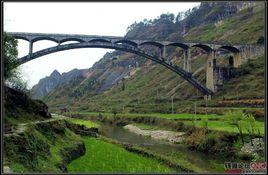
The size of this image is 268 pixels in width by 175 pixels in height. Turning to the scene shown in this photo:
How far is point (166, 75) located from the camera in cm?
10756

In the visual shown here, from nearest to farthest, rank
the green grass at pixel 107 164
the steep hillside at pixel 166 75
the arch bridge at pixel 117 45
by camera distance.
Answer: the green grass at pixel 107 164 < the arch bridge at pixel 117 45 < the steep hillside at pixel 166 75

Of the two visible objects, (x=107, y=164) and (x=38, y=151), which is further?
(x=107, y=164)

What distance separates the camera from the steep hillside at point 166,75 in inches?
2711

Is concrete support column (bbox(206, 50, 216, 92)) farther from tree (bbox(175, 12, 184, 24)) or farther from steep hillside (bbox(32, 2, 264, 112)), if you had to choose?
tree (bbox(175, 12, 184, 24))

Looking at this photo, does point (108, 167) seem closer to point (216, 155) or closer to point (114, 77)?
point (216, 155)

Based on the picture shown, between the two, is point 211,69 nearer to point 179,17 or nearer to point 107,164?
point 107,164

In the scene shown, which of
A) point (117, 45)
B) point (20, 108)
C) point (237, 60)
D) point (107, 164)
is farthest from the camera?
point (237, 60)

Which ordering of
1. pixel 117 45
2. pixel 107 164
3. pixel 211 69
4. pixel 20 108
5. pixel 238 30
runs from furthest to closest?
pixel 238 30 → pixel 211 69 → pixel 117 45 → pixel 20 108 → pixel 107 164

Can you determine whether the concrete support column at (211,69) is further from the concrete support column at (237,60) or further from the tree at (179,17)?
the tree at (179,17)

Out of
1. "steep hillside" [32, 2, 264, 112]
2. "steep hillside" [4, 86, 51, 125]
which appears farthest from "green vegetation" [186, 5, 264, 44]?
"steep hillside" [4, 86, 51, 125]

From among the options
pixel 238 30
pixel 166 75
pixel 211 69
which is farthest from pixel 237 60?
pixel 166 75

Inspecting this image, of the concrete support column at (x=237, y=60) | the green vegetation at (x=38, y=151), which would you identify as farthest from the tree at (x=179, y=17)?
the green vegetation at (x=38, y=151)

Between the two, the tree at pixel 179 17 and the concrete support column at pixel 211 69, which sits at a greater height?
the tree at pixel 179 17

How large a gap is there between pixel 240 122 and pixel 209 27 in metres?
104
